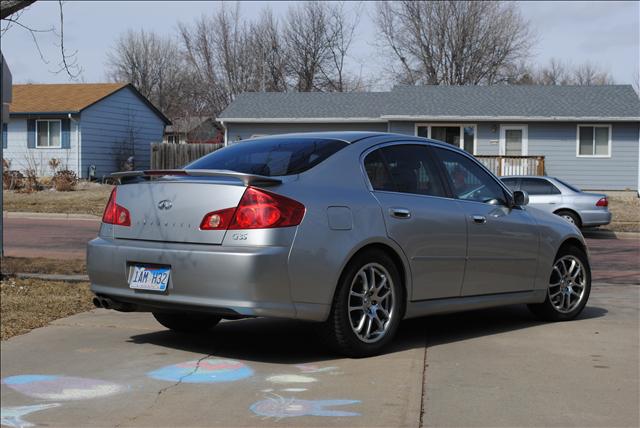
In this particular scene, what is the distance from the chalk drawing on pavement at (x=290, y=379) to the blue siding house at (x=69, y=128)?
101 feet

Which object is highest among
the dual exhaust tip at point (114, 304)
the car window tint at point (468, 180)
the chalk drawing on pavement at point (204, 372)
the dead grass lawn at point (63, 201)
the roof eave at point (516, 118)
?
the roof eave at point (516, 118)

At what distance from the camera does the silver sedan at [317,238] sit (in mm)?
5488

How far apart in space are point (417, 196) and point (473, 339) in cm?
137

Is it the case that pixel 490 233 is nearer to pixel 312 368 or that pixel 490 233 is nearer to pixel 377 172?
pixel 377 172

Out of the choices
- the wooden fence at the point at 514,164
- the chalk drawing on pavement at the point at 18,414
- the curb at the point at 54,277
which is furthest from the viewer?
the wooden fence at the point at 514,164

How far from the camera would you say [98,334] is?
6527 millimetres

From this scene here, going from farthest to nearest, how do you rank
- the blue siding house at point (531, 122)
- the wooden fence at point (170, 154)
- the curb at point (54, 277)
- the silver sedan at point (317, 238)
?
the wooden fence at point (170, 154)
the blue siding house at point (531, 122)
the curb at point (54, 277)
the silver sedan at point (317, 238)

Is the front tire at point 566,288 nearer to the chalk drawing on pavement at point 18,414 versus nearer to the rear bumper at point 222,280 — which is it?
the rear bumper at point 222,280

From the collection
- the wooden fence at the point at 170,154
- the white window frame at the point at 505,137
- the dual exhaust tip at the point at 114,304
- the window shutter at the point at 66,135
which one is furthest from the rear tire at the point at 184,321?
the window shutter at the point at 66,135

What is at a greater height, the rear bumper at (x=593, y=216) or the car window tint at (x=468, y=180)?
the car window tint at (x=468, y=180)

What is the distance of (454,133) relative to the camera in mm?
30906

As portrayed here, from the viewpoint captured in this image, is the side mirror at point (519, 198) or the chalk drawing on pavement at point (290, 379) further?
the side mirror at point (519, 198)

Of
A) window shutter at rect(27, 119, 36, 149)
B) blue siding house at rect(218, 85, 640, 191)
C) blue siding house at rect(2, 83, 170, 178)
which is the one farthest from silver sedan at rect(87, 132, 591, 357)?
window shutter at rect(27, 119, 36, 149)

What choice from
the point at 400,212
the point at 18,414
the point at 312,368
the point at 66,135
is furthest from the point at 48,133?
the point at 18,414
